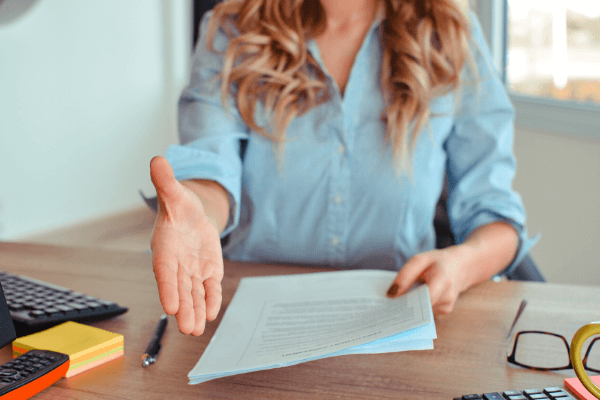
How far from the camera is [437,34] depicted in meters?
1.16

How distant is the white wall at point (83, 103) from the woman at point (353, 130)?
6.96 feet

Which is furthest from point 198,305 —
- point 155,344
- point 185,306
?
point 155,344

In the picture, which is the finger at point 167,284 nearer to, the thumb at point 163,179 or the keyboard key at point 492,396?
the thumb at point 163,179

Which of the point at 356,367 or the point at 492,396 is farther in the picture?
the point at 356,367

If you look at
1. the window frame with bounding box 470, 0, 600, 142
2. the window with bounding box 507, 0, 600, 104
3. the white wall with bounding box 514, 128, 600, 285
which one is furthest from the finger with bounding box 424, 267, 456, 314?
the window with bounding box 507, 0, 600, 104

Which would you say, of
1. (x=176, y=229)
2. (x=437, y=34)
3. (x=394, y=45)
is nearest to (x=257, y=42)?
(x=394, y=45)

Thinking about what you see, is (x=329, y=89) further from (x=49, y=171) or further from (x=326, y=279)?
(x=49, y=171)

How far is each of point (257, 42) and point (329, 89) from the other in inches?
6.9

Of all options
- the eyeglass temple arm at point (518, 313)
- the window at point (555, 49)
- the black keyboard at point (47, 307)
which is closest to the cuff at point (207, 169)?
the black keyboard at point (47, 307)

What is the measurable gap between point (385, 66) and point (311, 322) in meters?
0.65

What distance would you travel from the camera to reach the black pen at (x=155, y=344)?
0.59 meters

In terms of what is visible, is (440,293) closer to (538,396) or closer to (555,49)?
(538,396)

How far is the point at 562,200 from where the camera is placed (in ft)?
6.42

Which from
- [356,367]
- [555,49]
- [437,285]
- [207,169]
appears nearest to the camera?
[356,367]
